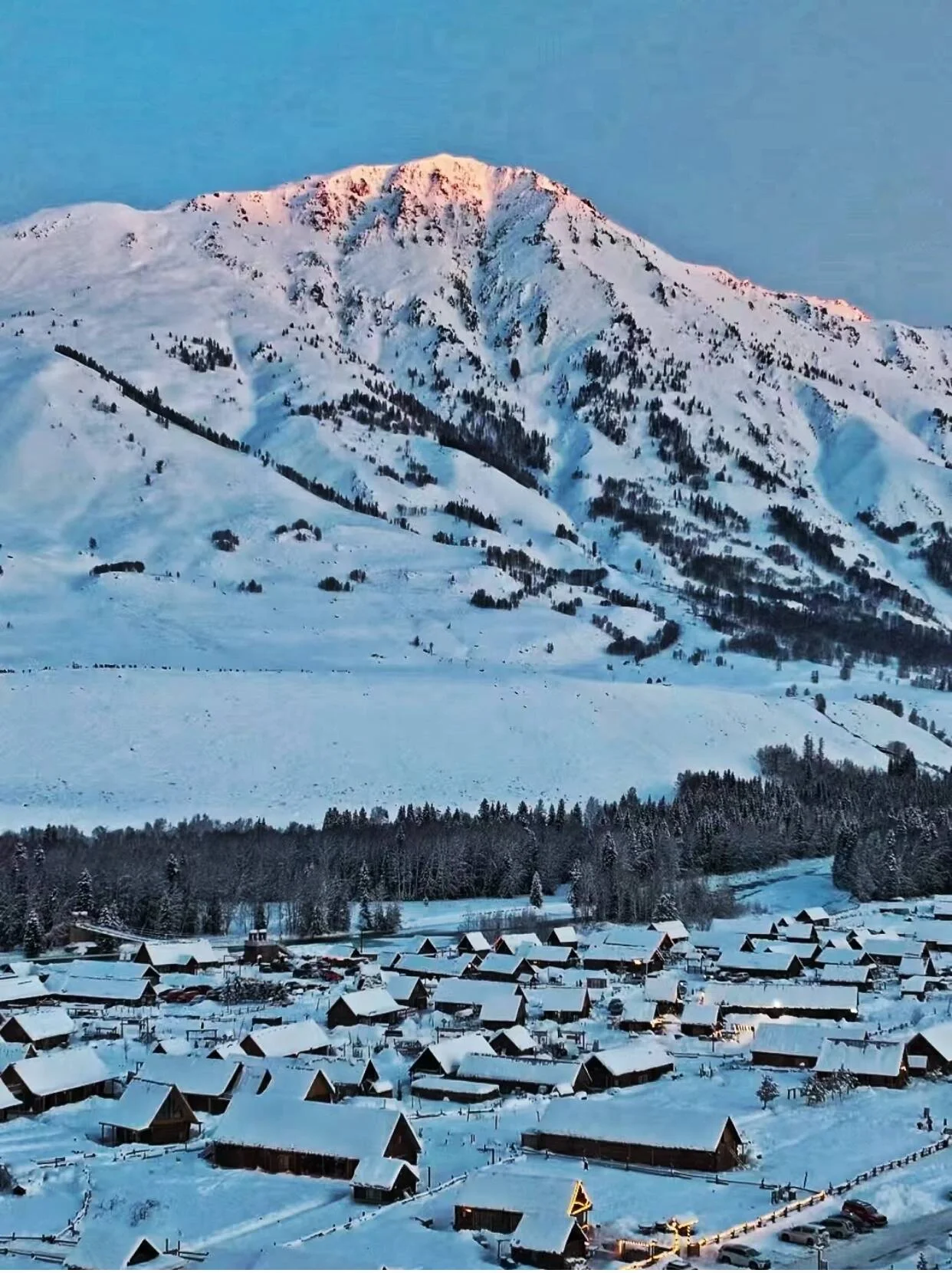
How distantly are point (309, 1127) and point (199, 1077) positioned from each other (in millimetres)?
8243

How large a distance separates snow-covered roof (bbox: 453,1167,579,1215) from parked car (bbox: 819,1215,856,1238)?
18.7ft

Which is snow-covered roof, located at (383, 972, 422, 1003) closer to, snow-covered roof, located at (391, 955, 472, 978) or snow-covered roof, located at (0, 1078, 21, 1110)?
snow-covered roof, located at (391, 955, 472, 978)

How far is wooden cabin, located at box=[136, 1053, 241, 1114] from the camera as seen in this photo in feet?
153

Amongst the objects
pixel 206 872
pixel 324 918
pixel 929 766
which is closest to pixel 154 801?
pixel 206 872

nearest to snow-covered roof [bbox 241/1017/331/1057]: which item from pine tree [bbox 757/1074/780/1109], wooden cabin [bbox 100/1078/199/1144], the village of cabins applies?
the village of cabins

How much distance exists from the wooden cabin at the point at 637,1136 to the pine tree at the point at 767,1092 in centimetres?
679

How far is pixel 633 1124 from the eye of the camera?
40938mm

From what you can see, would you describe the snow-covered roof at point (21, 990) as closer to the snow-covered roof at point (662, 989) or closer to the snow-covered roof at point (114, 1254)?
the snow-covered roof at point (662, 989)

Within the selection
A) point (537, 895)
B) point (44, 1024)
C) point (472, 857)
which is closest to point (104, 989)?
point (44, 1024)

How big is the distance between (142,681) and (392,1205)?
4935 inches

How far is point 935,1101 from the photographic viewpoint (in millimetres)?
47844

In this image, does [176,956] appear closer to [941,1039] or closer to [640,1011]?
[640,1011]

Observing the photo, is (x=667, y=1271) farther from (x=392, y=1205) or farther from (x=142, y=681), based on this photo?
(x=142, y=681)

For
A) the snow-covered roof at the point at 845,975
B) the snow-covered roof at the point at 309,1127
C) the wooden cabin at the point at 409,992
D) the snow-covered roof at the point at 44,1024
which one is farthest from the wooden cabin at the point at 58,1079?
the snow-covered roof at the point at 845,975
